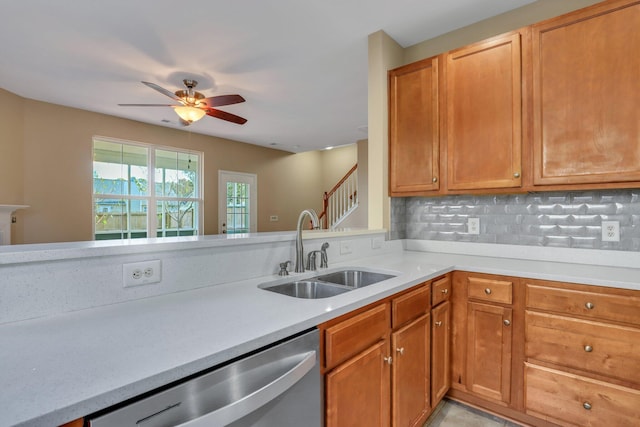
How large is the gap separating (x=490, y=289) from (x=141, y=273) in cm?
182

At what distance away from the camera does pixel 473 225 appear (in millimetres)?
2484

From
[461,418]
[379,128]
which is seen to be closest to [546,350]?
[461,418]

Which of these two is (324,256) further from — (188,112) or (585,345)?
(188,112)

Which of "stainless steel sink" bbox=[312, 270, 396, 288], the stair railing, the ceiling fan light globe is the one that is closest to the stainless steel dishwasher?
"stainless steel sink" bbox=[312, 270, 396, 288]

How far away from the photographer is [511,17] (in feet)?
7.61

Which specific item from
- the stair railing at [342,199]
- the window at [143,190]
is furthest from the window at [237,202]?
the stair railing at [342,199]

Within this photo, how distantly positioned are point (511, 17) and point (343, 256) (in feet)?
6.88

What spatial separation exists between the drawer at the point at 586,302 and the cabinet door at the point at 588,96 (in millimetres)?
635

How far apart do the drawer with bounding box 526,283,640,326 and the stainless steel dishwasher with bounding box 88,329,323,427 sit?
1379 millimetres

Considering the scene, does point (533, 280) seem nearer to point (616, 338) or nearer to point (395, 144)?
point (616, 338)

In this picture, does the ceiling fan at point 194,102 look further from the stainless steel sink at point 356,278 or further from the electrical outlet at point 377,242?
the stainless steel sink at point 356,278

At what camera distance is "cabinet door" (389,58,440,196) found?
239cm

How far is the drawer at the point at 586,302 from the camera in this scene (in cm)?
151

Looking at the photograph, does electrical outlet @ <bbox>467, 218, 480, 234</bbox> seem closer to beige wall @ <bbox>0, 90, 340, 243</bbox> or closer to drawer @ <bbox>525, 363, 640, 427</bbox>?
drawer @ <bbox>525, 363, 640, 427</bbox>
